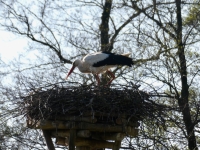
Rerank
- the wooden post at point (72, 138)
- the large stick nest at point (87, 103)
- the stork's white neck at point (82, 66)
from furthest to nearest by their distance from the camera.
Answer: the stork's white neck at point (82, 66), the wooden post at point (72, 138), the large stick nest at point (87, 103)


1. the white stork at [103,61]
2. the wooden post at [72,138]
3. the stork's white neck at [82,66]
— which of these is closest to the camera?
the wooden post at [72,138]

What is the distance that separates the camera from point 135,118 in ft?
38.5

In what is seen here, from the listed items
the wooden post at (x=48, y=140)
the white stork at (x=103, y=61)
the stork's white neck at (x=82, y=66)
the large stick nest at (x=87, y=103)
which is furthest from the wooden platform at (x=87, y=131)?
the stork's white neck at (x=82, y=66)

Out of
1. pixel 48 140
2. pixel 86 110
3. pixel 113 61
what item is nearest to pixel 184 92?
pixel 113 61

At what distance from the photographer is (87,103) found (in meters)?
11.2

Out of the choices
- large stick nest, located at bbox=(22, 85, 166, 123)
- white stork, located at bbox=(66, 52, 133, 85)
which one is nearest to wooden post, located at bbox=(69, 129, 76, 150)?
large stick nest, located at bbox=(22, 85, 166, 123)

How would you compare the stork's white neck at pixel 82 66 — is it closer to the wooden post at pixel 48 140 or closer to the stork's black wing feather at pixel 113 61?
the stork's black wing feather at pixel 113 61

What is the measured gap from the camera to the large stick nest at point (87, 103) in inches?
440

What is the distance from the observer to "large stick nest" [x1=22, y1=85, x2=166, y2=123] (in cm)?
1117

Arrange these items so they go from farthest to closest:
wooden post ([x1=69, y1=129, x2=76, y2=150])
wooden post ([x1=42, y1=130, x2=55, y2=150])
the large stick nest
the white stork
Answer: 1. the white stork
2. wooden post ([x1=42, y1=130, x2=55, y2=150])
3. wooden post ([x1=69, y1=129, x2=76, y2=150])
4. the large stick nest

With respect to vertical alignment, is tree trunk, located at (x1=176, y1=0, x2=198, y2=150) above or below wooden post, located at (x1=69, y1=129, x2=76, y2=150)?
above

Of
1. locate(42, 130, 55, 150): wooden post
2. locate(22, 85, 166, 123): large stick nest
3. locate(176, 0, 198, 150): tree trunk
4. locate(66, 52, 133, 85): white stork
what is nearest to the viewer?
locate(22, 85, 166, 123): large stick nest

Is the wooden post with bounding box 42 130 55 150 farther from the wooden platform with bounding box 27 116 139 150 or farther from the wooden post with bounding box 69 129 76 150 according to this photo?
the wooden post with bounding box 69 129 76 150

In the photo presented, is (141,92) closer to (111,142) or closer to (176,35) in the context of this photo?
(111,142)
